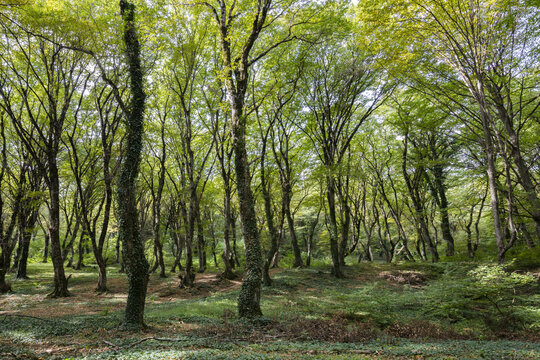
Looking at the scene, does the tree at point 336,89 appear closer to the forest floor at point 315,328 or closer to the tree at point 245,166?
the forest floor at point 315,328

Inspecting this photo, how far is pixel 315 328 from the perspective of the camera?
7461 millimetres

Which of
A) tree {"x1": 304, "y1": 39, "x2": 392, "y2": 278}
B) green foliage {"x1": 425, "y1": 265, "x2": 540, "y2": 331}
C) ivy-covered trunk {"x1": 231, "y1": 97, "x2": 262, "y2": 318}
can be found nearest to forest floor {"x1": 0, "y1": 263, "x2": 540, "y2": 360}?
green foliage {"x1": 425, "y1": 265, "x2": 540, "y2": 331}

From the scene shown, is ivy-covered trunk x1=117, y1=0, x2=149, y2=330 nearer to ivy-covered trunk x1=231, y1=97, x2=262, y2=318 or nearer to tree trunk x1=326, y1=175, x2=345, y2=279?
ivy-covered trunk x1=231, y1=97, x2=262, y2=318

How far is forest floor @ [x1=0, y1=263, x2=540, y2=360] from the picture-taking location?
5.28 meters

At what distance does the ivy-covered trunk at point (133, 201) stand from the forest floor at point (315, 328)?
2.54 ft

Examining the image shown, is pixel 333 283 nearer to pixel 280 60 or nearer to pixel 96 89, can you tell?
pixel 280 60

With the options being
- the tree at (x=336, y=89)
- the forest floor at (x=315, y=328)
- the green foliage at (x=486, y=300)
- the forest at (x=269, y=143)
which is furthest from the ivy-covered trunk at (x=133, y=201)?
the tree at (x=336, y=89)

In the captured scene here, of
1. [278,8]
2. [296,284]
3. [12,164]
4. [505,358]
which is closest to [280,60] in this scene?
[278,8]

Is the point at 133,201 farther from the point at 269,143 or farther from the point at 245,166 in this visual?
the point at 269,143

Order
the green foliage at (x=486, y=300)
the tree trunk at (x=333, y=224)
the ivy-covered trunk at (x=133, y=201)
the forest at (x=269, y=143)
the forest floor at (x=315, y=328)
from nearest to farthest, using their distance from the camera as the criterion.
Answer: the forest floor at (x=315, y=328) < the forest at (x=269, y=143) < the green foliage at (x=486, y=300) < the ivy-covered trunk at (x=133, y=201) < the tree trunk at (x=333, y=224)

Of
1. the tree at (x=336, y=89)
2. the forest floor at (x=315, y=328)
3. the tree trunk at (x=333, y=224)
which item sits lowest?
the forest floor at (x=315, y=328)

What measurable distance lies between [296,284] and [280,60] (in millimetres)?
12345

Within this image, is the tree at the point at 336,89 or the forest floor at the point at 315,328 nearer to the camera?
the forest floor at the point at 315,328

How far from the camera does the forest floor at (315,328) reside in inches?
208
